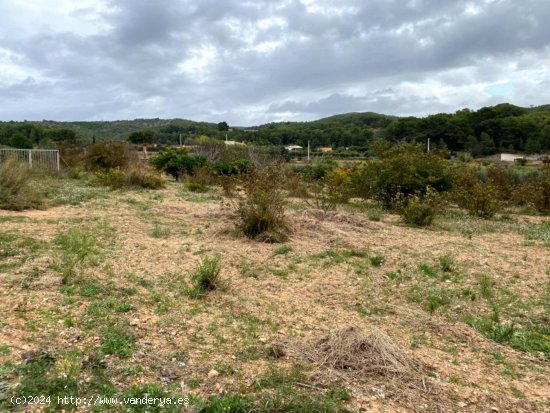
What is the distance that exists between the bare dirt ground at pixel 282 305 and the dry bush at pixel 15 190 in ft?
4.59

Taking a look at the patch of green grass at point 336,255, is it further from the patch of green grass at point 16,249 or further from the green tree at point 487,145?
the green tree at point 487,145

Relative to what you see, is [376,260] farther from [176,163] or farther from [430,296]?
[176,163]

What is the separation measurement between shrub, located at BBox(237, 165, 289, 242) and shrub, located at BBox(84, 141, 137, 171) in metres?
14.5

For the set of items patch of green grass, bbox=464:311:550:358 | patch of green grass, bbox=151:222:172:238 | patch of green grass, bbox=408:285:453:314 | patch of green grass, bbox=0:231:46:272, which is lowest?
patch of green grass, bbox=464:311:550:358

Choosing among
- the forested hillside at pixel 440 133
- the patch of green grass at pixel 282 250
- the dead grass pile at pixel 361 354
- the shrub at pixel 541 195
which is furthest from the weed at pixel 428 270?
the forested hillside at pixel 440 133

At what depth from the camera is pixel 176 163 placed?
2255 cm

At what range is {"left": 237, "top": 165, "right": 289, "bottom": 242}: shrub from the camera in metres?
7.81

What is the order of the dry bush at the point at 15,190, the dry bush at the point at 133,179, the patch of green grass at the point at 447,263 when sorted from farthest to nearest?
the dry bush at the point at 133,179 → the dry bush at the point at 15,190 → the patch of green grass at the point at 447,263

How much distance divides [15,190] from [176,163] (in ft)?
40.6

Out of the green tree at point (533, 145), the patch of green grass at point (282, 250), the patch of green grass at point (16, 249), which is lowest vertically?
the patch of green grass at point (282, 250)

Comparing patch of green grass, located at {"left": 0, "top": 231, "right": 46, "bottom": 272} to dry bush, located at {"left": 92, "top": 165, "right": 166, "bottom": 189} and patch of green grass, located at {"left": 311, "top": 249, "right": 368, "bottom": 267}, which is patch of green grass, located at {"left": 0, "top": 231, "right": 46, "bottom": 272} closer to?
patch of green grass, located at {"left": 311, "top": 249, "right": 368, "bottom": 267}

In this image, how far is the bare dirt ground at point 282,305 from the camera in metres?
3.09

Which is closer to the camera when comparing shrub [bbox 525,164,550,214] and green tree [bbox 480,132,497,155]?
shrub [bbox 525,164,550,214]

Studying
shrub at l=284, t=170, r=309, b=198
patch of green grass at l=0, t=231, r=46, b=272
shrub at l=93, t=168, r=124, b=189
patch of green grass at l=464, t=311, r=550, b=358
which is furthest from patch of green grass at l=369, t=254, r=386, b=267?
shrub at l=93, t=168, r=124, b=189
